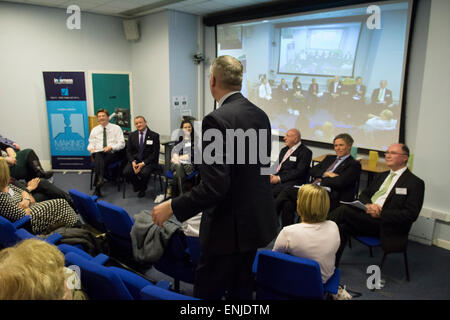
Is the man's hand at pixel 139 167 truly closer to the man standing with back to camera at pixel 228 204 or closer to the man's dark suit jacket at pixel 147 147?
the man's dark suit jacket at pixel 147 147

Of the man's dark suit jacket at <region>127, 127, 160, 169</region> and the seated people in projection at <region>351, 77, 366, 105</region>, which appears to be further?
the man's dark suit jacket at <region>127, 127, 160, 169</region>

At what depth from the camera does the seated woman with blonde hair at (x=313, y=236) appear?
2.06 meters

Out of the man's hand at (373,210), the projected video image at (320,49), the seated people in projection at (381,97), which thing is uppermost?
the projected video image at (320,49)

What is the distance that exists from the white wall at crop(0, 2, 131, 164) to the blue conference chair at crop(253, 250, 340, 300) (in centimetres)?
597

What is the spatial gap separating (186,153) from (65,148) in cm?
277

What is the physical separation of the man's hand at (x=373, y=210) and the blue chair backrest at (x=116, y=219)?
7.03ft

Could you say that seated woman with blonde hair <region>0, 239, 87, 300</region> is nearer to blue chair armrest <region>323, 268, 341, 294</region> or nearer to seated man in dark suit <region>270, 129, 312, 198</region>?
blue chair armrest <region>323, 268, 341, 294</region>

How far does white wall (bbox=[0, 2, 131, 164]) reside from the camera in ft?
19.5

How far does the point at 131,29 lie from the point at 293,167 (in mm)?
4561

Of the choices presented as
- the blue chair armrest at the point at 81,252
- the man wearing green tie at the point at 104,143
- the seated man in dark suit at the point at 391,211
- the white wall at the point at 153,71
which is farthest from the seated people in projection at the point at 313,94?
the blue chair armrest at the point at 81,252

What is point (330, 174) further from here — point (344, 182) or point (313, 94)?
point (313, 94)

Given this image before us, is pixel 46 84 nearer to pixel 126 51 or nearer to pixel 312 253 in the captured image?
pixel 126 51

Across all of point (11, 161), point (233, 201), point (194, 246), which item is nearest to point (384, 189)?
point (194, 246)

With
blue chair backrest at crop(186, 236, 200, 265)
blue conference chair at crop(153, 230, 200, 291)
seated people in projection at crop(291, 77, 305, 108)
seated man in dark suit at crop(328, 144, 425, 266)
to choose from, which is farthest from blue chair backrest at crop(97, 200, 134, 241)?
seated people in projection at crop(291, 77, 305, 108)
